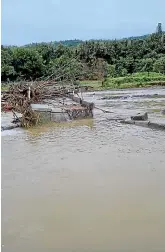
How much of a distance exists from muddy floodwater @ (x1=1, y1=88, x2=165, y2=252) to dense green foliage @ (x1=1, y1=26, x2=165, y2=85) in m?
27.3

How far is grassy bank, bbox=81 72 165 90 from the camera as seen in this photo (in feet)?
118

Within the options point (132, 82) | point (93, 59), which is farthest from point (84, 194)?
point (93, 59)

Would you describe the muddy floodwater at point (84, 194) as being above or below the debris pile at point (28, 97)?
below

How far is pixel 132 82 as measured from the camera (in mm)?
37969

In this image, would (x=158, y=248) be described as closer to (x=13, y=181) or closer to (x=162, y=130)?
(x=13, y=181)

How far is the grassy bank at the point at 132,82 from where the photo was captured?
35844 millimetres

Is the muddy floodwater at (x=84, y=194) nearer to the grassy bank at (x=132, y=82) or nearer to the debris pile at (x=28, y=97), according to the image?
Result: the debris pile at (x=28, y=97)

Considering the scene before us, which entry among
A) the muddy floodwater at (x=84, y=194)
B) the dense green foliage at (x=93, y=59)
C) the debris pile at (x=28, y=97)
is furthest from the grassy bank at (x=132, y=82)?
the muddy floodwater at (x=84, y=194)

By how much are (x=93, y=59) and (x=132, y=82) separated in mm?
7124

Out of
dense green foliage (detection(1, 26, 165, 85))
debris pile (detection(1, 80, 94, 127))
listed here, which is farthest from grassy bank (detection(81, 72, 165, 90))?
debris pile (detection(1, 80, 94, 127))

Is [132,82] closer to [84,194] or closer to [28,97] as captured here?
[28,97]

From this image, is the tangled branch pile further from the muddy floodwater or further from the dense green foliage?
the dense green foliage

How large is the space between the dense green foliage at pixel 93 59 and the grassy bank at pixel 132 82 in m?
0.39

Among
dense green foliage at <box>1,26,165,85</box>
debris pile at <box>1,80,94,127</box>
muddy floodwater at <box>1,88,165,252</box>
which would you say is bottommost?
muddy floodwater at <box>1,88,165,252</box>
